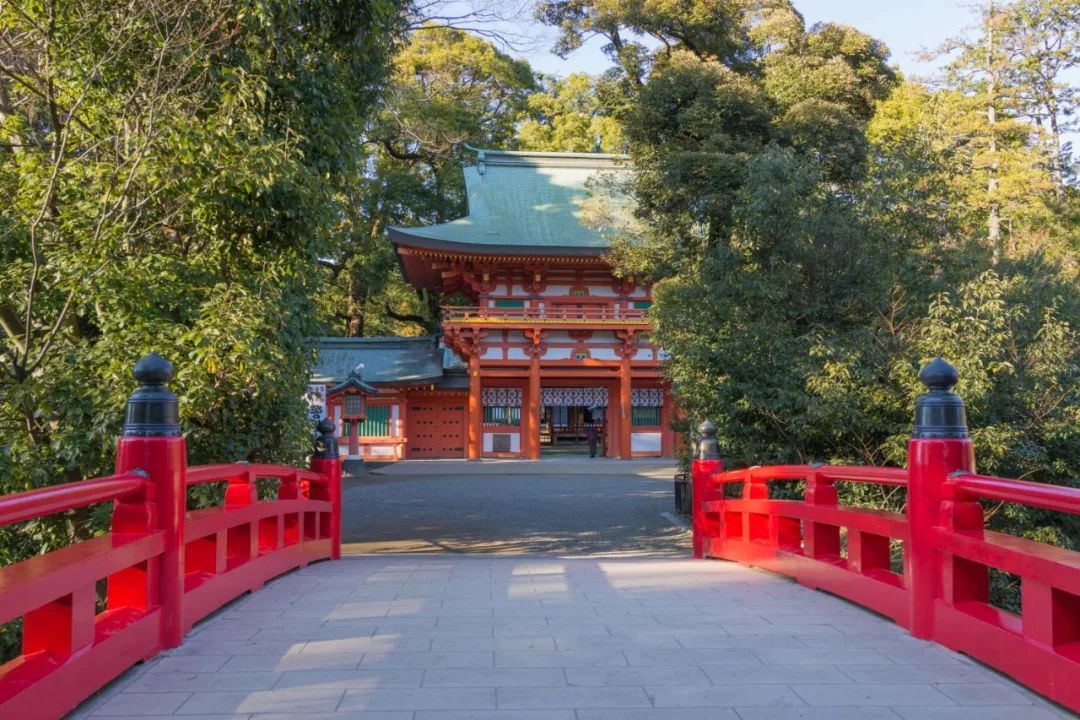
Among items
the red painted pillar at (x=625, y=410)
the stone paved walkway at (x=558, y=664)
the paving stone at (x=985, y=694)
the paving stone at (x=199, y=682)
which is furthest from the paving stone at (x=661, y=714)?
the red painted pillar at (x=625, y=410)

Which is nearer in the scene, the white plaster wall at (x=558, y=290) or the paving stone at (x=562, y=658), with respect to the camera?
the paving stone at (x=562, y=658)

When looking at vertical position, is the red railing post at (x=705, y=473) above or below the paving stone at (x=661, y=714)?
above

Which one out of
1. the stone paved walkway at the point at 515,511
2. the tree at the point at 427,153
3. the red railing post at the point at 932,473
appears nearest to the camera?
the red railing post at the point at 932,473

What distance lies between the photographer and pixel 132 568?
11.5 ft

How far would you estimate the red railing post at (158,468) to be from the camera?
3.52m

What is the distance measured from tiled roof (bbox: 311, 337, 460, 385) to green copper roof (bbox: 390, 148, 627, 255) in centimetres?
431

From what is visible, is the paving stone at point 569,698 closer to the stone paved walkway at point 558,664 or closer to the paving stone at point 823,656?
the stone paved walkway at point 558,664

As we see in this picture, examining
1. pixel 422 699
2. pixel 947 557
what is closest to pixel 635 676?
pixel 422 699

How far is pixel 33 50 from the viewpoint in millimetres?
6277

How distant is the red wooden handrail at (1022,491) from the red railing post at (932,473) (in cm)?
10

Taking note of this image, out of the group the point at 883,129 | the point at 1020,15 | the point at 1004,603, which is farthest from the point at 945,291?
the point at 1020,15

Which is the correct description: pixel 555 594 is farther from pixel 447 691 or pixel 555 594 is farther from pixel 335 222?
pixel 335 222

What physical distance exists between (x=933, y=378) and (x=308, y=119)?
16.0ft

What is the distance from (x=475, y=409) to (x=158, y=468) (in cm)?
2100
